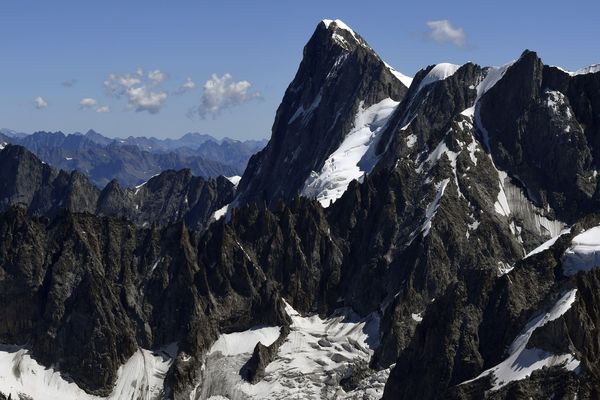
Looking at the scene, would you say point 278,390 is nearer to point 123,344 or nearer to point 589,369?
point 123,344

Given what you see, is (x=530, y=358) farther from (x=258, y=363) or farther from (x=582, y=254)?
(x=258, y=363)

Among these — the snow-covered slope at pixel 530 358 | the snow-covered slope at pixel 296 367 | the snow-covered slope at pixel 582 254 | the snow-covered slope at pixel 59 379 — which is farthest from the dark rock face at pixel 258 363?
the snow-covered slope at pixel 582 254

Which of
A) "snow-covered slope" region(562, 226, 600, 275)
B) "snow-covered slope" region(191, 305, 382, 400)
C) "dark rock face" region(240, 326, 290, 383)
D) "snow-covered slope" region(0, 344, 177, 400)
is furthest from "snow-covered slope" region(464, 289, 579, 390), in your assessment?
"snow-covered slope" region(0, 344, 177, 400)

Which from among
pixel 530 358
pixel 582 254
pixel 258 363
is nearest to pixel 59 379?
pixel 258 363

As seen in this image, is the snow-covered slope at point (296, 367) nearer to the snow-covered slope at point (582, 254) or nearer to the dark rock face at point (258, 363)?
the dark rock face at point (258, 363)

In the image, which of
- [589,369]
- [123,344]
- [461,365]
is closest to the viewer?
[589,369]

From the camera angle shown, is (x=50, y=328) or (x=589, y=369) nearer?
(x=589, y=369)

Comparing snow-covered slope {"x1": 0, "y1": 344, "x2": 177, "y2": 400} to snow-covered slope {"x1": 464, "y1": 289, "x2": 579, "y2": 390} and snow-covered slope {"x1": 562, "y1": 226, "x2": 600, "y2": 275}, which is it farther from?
snow-covered slope {"x1": 562, "y1": 226, "x2": 600, "y2": 275}

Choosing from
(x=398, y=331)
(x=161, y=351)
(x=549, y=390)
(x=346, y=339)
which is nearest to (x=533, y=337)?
(x=549, y=390)
